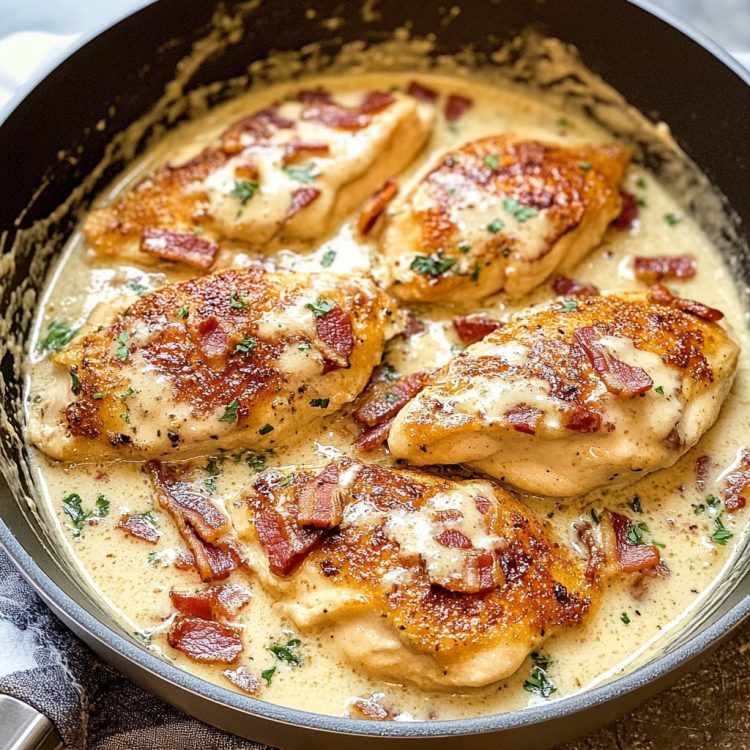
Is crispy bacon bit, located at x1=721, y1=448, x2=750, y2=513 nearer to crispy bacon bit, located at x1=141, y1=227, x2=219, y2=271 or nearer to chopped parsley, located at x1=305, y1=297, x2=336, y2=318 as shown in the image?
chopped parsley, located at x1=305, y1=297, x2=336, y2=318

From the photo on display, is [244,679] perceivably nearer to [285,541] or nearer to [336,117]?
[285,541]

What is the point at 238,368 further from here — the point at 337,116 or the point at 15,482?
the point at 337,116

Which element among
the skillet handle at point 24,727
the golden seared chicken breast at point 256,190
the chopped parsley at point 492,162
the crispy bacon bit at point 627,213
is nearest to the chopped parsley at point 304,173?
the golden seared chicken breast at point 256,190

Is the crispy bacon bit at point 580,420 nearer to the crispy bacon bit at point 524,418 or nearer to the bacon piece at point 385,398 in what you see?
the crispy bacon bit at point 524,418

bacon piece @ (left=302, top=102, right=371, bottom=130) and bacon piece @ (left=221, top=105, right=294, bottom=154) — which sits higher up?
bacon piece @ (left=302, top=102, right=371, bottom=130)

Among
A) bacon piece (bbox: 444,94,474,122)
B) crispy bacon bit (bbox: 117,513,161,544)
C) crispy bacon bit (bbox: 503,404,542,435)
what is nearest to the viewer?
crispy bacon bit (bbox: 503,404,542,435)

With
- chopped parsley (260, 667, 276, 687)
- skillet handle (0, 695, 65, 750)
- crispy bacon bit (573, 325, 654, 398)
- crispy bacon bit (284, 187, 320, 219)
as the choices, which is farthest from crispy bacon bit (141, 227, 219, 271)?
skillet handle (0, 695, 65, 750)
